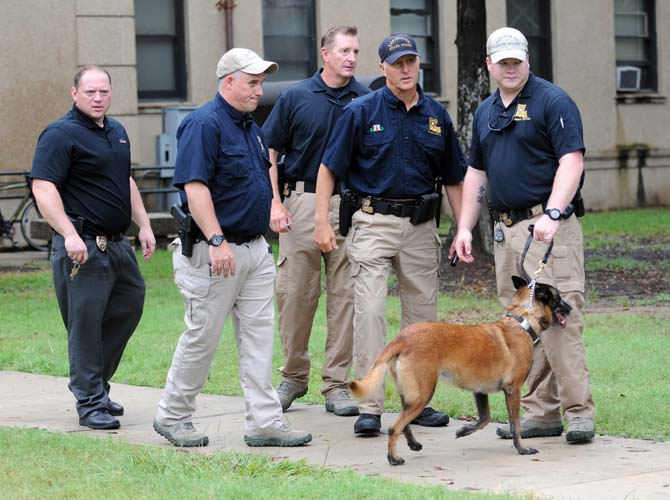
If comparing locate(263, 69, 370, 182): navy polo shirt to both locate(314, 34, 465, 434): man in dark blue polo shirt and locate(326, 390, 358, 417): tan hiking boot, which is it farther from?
locate(326, 390, 358, 417): tan hiking boot

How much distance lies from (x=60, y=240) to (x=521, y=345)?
2.80 m

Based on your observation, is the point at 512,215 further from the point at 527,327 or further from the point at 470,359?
the point at 470,359

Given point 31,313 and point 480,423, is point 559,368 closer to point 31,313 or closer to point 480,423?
point 480,423

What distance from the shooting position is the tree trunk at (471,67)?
15.8m

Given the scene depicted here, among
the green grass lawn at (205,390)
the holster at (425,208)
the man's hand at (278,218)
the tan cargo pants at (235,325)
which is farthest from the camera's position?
the man's hand at (278,218)

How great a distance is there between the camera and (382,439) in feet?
23.5

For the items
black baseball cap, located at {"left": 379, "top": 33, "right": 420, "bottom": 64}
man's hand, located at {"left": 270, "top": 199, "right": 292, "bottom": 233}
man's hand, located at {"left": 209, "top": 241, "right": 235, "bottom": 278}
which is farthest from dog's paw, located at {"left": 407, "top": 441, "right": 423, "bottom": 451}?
black baseball cap, located at {"left": 379, "top": 33, "right": 420, "bottom": 64}

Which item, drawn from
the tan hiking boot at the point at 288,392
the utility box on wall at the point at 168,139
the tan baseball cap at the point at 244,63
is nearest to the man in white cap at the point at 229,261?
the tan baseball cap at the point at 244,63

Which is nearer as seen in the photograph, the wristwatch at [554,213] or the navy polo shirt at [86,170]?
the wristwatch at [554,213]

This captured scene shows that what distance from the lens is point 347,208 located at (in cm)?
763

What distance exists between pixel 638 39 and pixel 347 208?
1983 cm

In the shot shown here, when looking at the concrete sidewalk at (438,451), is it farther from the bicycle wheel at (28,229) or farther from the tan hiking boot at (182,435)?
the bicycle wheel at (28,229)

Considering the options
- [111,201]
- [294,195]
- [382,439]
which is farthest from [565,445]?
[111,201]

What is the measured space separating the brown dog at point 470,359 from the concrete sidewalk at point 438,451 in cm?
17
